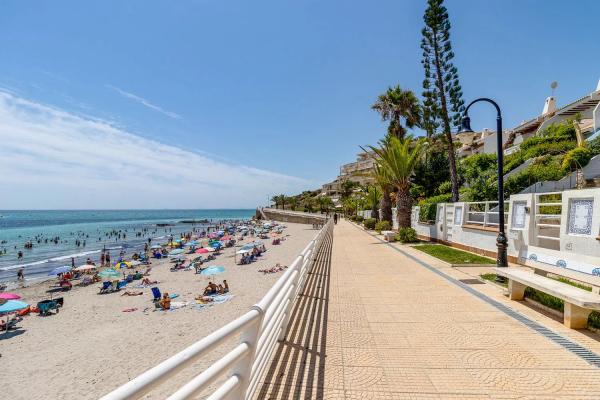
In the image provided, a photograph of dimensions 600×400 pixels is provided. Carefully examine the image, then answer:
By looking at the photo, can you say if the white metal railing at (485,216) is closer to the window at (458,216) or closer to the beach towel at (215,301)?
the window at (458,216)

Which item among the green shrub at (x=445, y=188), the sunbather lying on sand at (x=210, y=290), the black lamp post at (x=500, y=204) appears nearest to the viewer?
the black lamp post at (x=500, y=204)

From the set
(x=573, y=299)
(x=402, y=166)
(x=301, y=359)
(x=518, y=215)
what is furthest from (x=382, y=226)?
(x=301, y=359)

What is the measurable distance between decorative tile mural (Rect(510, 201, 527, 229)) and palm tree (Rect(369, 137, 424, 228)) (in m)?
9.47

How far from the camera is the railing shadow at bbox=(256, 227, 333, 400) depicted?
3033 mm

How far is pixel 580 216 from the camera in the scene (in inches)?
283

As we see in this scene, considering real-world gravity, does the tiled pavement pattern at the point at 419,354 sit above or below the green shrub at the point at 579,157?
below

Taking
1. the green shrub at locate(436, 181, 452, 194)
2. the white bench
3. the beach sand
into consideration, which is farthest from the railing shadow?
the green shrub at locate(436, 181, 452, 194)

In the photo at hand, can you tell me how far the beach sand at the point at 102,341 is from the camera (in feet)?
22.1

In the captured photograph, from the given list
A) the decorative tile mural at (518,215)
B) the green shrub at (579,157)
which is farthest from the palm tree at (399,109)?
the decorative tile mural at (518,215)

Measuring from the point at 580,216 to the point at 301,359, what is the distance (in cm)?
782

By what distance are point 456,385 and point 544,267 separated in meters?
5.19

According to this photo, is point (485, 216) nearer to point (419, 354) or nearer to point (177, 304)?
point (419, 354)

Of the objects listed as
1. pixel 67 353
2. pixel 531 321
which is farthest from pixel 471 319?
pixel 67 353

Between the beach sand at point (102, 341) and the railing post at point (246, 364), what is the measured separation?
4.62 metres
